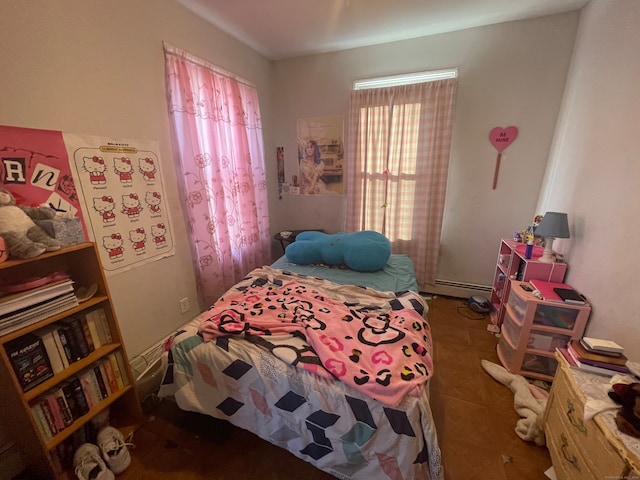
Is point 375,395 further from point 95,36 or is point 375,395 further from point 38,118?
point 95,36

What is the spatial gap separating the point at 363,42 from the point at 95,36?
219 centimetres

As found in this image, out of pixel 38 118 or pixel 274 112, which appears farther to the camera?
pixel 274 112

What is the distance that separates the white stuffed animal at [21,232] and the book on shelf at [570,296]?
2728mm

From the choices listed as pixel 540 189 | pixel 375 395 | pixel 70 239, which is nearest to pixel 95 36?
pixel 70 239

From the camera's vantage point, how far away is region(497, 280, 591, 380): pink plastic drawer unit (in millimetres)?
1597

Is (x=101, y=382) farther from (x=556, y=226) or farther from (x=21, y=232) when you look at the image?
(x=556, y=226)

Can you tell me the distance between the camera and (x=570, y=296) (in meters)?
1.61

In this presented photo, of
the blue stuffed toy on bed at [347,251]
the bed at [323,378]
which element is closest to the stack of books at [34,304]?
the bed at [323,378]

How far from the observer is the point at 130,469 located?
1282 millimetres

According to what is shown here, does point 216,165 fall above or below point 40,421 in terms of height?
above

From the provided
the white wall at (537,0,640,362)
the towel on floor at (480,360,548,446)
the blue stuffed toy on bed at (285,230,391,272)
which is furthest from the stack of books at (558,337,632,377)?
the blue stuffed toy on bed at (285,230,391,272)

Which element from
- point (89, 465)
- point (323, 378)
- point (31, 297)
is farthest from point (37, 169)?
point (323, 378)

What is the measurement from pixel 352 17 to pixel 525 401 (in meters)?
3.04

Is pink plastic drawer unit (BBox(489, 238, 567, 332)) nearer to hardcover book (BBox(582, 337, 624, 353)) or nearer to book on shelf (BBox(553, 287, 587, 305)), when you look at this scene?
book on shelf (BBox(553, 287, 587, 305))
